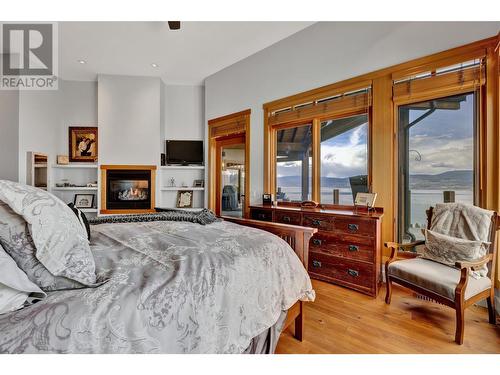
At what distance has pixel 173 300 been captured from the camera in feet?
3.30

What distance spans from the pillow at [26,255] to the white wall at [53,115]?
4189 mm

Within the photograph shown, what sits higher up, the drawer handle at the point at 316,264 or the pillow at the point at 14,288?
the pillow at the point at 14,288

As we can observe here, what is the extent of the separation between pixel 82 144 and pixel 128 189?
1.39m

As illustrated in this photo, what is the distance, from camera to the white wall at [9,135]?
4.07m

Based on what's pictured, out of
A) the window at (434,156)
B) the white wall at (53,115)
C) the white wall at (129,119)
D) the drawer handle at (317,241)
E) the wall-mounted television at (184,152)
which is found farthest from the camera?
the wall-mounted television at (184,152)

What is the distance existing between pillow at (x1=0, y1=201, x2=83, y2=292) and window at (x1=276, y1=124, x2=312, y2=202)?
314cm

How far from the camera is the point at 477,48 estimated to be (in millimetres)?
2281

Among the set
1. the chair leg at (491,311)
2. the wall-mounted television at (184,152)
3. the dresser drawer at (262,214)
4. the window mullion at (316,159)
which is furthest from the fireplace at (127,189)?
the chair leg at (491,311)

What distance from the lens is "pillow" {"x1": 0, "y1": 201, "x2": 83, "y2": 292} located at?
96 centimetres

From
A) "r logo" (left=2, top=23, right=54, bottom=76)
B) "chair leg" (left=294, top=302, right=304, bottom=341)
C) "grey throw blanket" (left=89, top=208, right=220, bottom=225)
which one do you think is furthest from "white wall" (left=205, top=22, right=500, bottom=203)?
"r logo" (left=2, top=23, right=54, bottom=76)

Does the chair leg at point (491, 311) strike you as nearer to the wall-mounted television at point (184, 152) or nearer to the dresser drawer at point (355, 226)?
the dresser drawer at point (355, 226)
